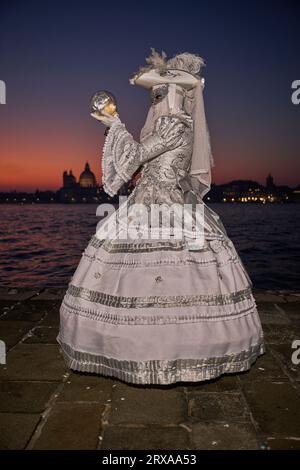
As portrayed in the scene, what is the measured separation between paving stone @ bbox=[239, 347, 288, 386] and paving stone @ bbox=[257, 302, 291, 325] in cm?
106

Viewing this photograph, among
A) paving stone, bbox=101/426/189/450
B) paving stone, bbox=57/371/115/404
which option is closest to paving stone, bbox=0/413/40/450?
paving stone, bbox=57/371/115/404

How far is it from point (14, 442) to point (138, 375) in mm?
815

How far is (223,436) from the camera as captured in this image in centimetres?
222

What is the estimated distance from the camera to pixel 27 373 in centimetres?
310

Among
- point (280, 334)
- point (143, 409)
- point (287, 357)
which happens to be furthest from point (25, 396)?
point (280, 334)

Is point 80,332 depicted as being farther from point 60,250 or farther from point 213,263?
point 60,250

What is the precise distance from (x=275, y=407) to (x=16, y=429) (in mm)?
1659

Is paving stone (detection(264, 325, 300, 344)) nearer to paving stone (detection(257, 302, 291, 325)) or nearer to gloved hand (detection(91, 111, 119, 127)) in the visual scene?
paving stone (detection(257, 302, 291, 325))

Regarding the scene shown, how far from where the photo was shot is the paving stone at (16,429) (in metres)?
2.15

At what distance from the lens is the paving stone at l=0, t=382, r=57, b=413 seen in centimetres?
254

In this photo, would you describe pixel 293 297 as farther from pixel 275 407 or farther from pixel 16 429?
pixel 16 429

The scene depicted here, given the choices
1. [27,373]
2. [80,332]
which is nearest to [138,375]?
[80,332]

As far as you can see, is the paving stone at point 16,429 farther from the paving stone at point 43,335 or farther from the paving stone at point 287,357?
the paving stone at point 287,357

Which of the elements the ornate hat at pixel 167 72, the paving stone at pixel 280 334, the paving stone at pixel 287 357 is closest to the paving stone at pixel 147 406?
the paving stone at pixel 287 357
